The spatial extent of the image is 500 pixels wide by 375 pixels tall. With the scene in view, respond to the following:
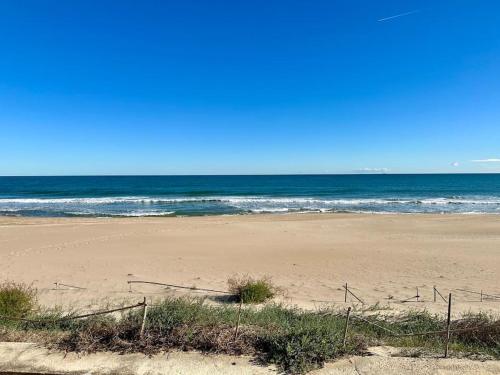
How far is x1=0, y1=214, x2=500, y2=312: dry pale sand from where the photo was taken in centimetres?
972

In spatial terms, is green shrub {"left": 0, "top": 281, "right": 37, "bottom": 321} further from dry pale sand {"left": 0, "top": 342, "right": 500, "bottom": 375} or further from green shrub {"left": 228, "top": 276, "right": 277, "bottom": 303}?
green shrub {"left": 228, "top": 276, "right": 277, "bottom": 303}

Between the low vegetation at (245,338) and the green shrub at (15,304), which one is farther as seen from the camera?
the green shrub at (15,304)

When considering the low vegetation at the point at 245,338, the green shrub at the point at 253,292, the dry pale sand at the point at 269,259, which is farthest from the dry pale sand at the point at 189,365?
the green shrub at the point at 253,292

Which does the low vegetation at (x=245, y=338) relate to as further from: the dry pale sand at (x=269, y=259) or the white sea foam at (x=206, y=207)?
the white sea foam at (x=206, y=207)

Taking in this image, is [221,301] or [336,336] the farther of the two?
[221,301]

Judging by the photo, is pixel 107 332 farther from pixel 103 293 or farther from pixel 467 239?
pixel 467 239

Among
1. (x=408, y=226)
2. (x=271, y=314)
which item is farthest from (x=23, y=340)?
(x=408, y=226)

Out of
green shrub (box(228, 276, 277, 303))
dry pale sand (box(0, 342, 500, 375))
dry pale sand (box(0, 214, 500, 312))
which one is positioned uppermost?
dry pale sand (box(0, 342, 500, 375))

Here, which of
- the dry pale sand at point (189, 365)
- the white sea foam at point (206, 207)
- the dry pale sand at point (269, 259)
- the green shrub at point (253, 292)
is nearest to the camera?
the dry pale sand at point (189, 365)

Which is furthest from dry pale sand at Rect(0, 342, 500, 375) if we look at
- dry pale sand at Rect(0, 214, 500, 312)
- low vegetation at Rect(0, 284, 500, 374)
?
dry pale sand at Rect(0, 214, 500, 312)

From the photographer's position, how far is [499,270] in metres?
12.2

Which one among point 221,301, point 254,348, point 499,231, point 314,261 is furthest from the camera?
point 499,231

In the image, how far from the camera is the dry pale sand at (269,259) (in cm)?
972

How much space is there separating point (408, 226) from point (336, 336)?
814 inches
